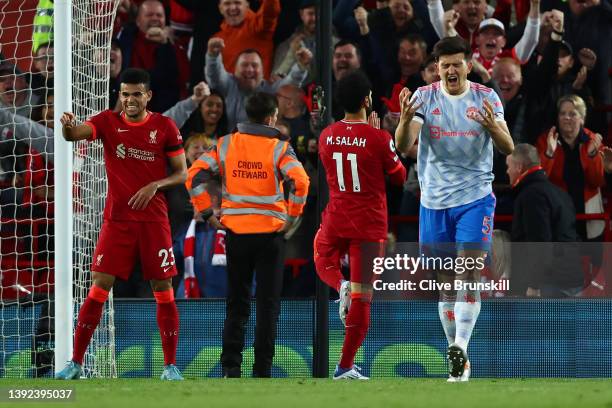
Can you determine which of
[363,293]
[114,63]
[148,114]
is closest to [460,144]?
[363,293]

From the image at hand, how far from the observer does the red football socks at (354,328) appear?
24.0 feet

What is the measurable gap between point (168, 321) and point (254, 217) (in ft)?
3.50

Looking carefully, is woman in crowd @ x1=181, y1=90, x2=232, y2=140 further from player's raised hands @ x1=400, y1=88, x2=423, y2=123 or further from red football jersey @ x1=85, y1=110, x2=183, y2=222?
player's raised hands @ x1=400, y1=88, x2=423, y2=123

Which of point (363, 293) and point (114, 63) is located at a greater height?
point (114, 63)

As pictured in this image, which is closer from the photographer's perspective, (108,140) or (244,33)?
(108,140)

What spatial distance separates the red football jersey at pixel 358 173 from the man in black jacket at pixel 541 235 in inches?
68.8

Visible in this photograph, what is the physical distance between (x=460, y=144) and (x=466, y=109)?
208 millimetres

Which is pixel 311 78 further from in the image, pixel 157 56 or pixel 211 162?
pixel 211 162

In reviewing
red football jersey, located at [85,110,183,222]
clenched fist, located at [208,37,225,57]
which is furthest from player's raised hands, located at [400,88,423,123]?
clenched fist, located at [208,37,225,57]

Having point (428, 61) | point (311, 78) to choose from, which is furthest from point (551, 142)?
point (311, 78)

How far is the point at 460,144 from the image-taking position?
6980 millimetres

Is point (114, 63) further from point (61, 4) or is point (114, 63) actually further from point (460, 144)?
point (460, 144)

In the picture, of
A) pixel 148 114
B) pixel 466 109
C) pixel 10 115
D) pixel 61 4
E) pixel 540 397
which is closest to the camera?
pixel 540 397

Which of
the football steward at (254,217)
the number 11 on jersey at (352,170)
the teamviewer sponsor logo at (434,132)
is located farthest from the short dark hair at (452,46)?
the football steward at (254,217)
